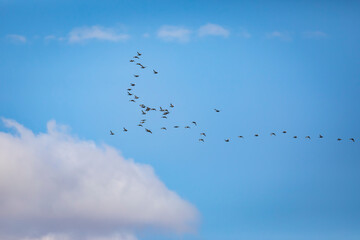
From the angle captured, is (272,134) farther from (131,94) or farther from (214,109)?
(131,94)

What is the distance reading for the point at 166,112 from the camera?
162250mm

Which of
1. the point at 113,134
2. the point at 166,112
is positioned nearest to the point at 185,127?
the point at 166,112

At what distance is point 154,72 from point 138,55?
6.14 m

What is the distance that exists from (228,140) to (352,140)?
29.4 metres

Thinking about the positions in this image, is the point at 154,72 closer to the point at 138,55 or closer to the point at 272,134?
the point at 138,55

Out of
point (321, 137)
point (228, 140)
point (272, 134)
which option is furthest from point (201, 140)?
point (321, 137)

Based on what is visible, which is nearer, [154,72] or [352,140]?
[154,72]

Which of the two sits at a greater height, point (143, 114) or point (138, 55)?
point (138, 55)

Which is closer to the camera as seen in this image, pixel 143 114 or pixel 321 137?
pixel 143 114

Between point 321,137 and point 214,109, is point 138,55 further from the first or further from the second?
point 321,137

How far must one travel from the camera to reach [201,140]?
559 ft

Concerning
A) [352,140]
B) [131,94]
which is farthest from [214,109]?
[352,140]

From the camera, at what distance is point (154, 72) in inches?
6314

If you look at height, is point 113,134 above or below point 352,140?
below
